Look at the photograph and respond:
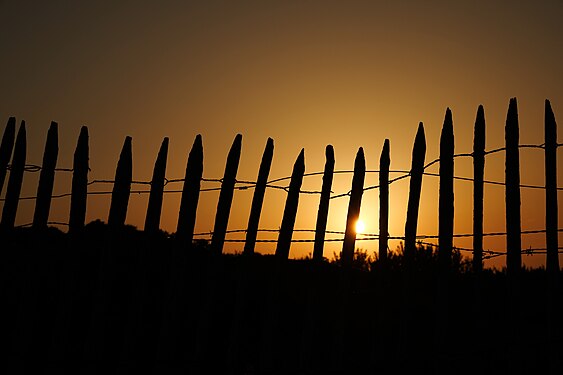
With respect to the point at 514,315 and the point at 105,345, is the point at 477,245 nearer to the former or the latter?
the point at 514,315

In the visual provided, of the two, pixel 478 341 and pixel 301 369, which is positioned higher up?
pixel 478 341

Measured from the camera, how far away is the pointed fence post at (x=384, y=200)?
486 cm

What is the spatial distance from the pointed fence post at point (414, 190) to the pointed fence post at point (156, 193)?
2173 mm

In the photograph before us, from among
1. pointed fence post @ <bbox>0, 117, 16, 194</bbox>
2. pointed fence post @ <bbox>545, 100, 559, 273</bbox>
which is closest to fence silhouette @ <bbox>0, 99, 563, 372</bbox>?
pointed fence post @ <bbox>545, 100, 559, 273</bbox>

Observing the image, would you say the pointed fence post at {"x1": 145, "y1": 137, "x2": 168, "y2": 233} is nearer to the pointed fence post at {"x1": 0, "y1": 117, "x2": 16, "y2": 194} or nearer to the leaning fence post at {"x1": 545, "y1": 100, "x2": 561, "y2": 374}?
the pointed fence post at {"x1": 0, "y1": 117, "x2": 16, "y2": 194}

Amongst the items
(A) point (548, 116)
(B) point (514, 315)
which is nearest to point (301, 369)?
(B) point (514, 315)

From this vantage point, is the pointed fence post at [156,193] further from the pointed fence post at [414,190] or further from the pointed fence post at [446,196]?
the pointed fence post at [446,196]

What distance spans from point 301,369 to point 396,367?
765mm

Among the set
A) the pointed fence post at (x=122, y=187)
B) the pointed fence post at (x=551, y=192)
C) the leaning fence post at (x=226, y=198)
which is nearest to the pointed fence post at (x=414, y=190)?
the pointed fence post at (x=551, y=192)

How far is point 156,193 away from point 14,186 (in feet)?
5.93

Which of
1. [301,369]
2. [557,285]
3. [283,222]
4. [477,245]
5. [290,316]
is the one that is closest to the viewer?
[557,285]

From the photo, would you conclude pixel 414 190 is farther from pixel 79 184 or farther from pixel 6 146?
pixel 6 146

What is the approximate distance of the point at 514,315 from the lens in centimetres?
430

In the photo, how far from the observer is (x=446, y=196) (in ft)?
15.5
